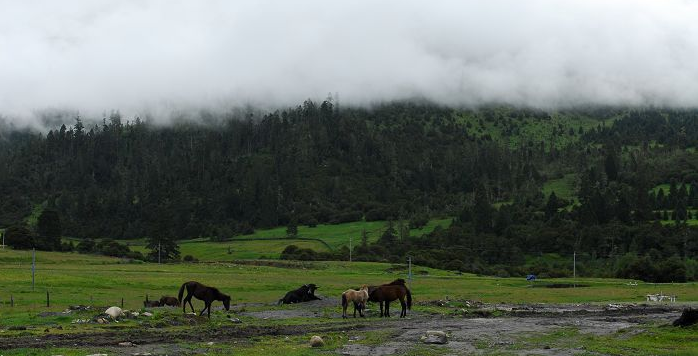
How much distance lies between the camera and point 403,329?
39219 millimetres

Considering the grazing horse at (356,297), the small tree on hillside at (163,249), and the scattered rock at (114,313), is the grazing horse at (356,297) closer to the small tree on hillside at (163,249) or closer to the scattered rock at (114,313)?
the scattered rock at (114,313)

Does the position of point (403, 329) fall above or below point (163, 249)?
below

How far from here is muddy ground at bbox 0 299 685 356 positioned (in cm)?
3084

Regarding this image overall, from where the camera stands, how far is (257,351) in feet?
96.7

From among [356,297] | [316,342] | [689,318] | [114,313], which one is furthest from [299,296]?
[689,318]

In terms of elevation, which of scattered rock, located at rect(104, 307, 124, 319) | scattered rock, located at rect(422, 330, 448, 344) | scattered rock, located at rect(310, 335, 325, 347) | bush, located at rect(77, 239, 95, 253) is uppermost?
bush, located at rect(77, 239, 95, 253)

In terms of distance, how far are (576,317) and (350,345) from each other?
76.6 feet

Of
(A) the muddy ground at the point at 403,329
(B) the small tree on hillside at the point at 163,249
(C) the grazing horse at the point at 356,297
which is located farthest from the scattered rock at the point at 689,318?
(B) the small tree on hillside at the point at 163,249

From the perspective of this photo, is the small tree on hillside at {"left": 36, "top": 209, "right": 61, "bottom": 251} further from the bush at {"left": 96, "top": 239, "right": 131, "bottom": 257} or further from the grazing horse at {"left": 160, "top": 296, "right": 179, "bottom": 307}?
the grazing horse at {"left": 160, "top": 296, "right": 179, "bottom": 307}

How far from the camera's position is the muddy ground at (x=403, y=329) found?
30844 millimetres

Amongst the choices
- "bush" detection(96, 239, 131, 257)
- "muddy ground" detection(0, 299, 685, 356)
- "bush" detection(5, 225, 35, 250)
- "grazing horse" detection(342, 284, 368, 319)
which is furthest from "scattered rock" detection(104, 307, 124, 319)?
"bush" detection(5, 225, 35, 250)

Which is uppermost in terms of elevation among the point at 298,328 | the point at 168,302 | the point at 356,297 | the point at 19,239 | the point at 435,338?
the point at 19,239

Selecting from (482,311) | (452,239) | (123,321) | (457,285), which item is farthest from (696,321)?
(452,239)

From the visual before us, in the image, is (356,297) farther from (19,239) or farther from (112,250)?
(19,239)
